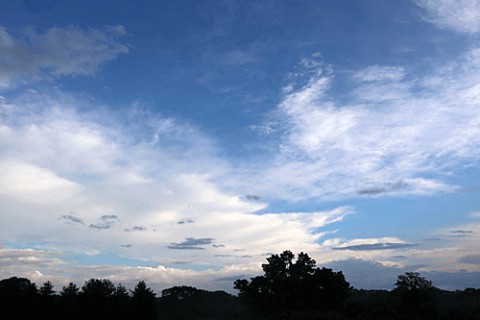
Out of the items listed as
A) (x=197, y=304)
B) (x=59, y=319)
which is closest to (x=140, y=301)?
(x=59, y=319)

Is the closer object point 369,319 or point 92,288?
point 369,319

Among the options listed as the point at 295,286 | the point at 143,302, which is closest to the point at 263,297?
the point at 295,286

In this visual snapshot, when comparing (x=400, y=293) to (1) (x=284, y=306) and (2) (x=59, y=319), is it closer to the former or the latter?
(1) (x=284, y=306)

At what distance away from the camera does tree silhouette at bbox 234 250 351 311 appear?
319 ft

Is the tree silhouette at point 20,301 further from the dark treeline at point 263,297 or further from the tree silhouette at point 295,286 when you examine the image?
the tree silhouette at point 295,286

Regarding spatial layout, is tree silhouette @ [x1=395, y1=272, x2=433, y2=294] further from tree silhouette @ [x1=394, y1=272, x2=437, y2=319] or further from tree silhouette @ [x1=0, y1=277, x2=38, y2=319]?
tree silhouette @ [x1=0, y1=277, x2=38, y2=319]

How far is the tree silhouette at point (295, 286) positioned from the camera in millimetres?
97375

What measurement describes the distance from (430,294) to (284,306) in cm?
3600

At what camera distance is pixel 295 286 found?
100125 millimetres

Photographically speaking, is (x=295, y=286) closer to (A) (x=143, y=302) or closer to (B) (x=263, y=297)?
(B) (x=263, y=297)

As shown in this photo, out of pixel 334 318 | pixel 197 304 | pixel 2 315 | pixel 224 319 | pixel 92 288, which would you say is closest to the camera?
pixel 334 318

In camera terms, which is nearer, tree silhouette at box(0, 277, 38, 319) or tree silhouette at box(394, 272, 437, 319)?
tree silhouette at box(0, 277, 38, 319)

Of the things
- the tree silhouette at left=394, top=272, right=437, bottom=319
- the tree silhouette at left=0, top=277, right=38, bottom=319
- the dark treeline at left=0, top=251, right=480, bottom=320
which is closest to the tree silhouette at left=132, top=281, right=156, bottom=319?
the dark treeline at left=0, top=251, right=480, bottom=320

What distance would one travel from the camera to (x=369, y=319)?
62719mm
